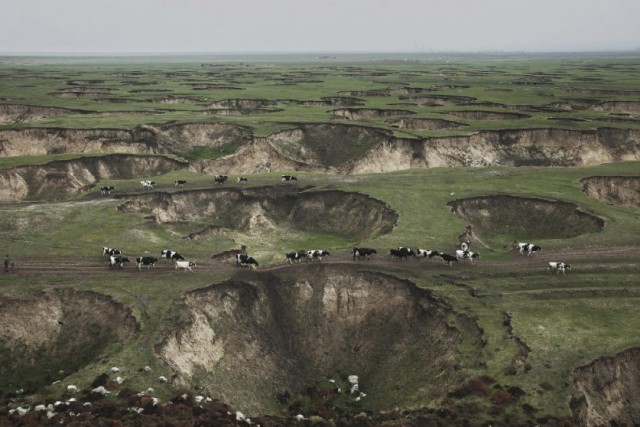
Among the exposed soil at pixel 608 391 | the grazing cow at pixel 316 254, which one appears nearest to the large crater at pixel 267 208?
the grazing cow at pixel 316 254

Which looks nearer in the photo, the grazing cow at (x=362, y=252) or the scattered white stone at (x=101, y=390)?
the scattered white stone at (x=101, y=390)

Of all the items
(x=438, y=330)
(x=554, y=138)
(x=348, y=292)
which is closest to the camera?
(x=438, y=330)

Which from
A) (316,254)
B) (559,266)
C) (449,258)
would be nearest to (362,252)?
(316,254)

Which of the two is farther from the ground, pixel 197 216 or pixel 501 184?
pixel 501 184

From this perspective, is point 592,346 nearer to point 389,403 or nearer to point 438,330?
point 438,330

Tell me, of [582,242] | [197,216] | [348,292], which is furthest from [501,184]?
[197,216]

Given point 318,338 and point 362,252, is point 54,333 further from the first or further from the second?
point 362,252

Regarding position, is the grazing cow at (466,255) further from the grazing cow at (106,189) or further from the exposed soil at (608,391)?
the grazing cow at (106,189)
